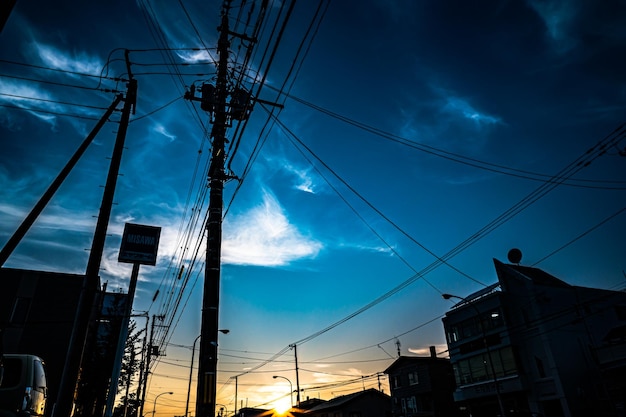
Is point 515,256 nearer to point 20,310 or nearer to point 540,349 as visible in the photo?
point 540,349

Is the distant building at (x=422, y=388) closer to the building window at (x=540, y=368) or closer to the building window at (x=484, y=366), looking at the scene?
the building window at (x=484, y=366)

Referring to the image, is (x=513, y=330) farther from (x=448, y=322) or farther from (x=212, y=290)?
(x=212, y=290)

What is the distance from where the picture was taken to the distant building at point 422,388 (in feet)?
148

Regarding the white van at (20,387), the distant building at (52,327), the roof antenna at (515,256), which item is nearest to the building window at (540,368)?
the roof antenna at (515,256)

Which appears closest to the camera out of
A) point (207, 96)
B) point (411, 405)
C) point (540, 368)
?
point (207, 96)

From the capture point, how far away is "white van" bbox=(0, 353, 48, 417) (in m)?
7.29

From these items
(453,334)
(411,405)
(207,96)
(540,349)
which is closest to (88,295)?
(207,96)

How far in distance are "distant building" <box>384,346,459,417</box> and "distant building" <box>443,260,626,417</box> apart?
5.32 metres

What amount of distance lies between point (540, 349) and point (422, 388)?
18.2 meters

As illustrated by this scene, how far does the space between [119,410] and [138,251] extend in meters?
37.4

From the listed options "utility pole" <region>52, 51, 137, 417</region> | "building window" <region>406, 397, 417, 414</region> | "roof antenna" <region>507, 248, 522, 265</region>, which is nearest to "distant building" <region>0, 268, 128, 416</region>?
"utility pole" <region>52, 51, 137, 417</region>

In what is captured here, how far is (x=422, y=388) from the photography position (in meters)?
46.2

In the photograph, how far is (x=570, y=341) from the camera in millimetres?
33594

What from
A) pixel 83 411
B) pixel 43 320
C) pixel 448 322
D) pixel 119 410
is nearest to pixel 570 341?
pixel 448 322
